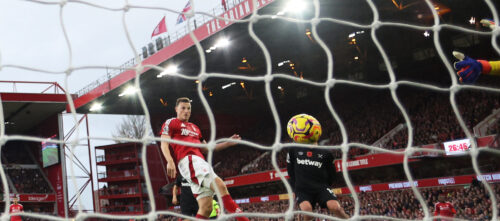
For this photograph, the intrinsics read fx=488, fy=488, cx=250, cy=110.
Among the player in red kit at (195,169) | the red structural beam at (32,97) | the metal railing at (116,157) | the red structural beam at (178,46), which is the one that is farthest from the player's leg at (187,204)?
the metal railing at (116,157)

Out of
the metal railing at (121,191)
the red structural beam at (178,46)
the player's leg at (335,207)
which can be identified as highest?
the red structural beam at (178,46)

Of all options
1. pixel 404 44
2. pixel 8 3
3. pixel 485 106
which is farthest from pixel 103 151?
pixel 8 3

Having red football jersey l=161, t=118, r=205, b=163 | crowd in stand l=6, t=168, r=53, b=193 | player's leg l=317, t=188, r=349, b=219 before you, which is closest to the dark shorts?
player's leg l=317, t=188, r=349, b=219

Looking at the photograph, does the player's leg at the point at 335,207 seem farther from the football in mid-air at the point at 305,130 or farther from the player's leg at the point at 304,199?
the football in mid-air at the point at 305,130

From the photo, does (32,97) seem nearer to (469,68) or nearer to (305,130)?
(305,130)

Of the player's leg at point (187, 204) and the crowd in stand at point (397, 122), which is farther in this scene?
the crowd in stand at point (397, 122)

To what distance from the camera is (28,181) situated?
79.1 ft

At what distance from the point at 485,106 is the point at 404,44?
453cm

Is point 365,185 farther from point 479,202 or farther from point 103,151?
point 103,151

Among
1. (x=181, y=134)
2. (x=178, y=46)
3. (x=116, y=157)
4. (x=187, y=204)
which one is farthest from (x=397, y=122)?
(x=181, y=134)

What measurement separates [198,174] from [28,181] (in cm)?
2284

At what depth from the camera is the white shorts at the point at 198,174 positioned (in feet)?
13.2

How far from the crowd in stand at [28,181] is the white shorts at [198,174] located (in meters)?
21.6

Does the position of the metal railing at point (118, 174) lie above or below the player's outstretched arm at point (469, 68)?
above
